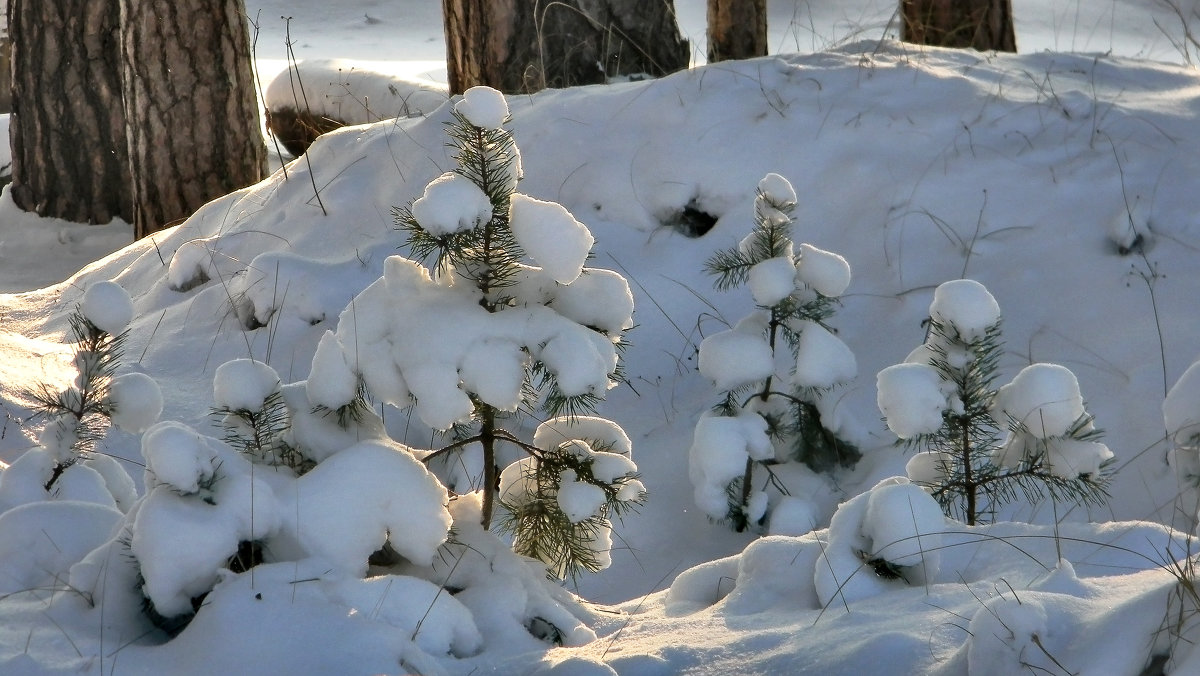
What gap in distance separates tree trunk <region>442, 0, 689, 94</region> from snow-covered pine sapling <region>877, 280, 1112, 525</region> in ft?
12.3

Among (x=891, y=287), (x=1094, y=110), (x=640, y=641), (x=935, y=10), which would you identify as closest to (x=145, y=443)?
(x=640, y=641)

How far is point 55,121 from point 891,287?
252 inches

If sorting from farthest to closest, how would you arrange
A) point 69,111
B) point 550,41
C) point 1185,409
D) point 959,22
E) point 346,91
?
point 346,91, point 69,111, point 959,22, point 550,41, point 1185,409

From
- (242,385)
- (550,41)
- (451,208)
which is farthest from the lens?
Answer: (550,41)

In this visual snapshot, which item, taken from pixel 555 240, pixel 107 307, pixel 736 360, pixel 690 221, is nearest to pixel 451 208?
pixel 555 240

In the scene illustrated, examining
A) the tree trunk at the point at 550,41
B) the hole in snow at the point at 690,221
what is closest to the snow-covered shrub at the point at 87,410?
the hole in snow at the point at 690,221

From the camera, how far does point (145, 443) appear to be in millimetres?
2074

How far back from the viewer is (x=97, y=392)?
8.05 feet

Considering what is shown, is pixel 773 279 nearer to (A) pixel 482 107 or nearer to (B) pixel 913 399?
(B) pixel 913 399

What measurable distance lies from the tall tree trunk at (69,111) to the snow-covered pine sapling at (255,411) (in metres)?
6.40

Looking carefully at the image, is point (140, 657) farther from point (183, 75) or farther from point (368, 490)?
point (183, 75)

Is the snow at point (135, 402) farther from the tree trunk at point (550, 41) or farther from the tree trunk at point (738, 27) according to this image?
the tree trunk at point (738, 27)

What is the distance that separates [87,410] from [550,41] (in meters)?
4.05

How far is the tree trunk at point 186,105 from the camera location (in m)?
5.94
